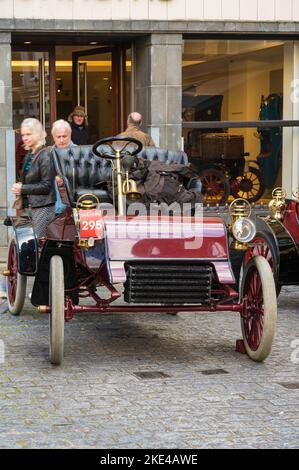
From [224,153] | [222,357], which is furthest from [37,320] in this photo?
[224,153]

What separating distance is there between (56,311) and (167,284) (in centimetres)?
79

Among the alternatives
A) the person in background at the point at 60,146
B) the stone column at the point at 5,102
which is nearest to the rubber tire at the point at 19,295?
the person in background at the point at 60,146

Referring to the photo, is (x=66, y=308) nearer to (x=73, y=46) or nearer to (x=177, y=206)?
(x=177, y=206)

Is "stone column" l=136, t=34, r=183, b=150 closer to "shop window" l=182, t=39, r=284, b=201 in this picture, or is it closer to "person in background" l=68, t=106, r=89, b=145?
"shop window" l=182, t=39, r=284, b=201

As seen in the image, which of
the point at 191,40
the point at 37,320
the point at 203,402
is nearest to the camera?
the point at 203,402

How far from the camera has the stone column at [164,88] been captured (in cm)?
1416

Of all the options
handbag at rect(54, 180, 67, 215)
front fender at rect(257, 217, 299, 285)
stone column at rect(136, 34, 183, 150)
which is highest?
stone column at rect(136, 34, 183, 150)

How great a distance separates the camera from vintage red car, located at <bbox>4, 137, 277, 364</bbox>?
678 cm

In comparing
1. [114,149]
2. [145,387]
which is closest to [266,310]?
[145,387]

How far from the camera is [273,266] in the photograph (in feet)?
29.7

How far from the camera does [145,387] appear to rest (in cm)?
637

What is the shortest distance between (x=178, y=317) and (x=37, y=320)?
4.22ft

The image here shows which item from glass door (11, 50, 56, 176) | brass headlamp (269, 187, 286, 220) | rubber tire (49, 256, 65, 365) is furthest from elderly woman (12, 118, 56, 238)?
glass door (11, 50, 56, 176)

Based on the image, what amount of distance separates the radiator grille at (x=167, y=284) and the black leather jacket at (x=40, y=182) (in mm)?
2139
